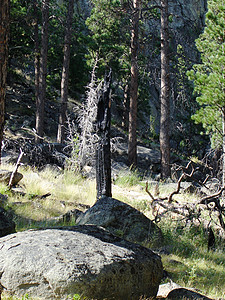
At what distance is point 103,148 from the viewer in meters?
8.04

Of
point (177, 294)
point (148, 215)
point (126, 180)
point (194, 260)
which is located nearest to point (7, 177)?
point (148, 215)

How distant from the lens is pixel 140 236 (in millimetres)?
6184

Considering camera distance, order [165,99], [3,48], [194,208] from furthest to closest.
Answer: [165,99], [194,208], [3,48]

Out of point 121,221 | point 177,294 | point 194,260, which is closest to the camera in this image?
point 177,294

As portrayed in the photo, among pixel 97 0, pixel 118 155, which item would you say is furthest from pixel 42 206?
pixel 97 0

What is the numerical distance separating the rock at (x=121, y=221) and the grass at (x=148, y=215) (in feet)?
1.30

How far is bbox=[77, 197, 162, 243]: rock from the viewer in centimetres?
607

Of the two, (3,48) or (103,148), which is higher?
(3,48)

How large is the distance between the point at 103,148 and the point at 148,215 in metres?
1.93

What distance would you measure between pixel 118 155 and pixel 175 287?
14086 millimetres

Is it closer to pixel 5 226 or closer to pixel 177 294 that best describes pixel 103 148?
pixel 5 226

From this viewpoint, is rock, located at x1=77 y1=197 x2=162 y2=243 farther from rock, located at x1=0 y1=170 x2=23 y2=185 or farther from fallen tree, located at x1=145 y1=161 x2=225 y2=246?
rock, located at x1=0 y1=170 x2=23 y2=185

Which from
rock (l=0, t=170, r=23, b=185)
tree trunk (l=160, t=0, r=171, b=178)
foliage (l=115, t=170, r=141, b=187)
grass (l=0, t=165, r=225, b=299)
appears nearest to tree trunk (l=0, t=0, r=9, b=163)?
grass (l=0, t=165, r=225, b=299)

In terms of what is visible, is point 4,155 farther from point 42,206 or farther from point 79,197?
point 42,206
